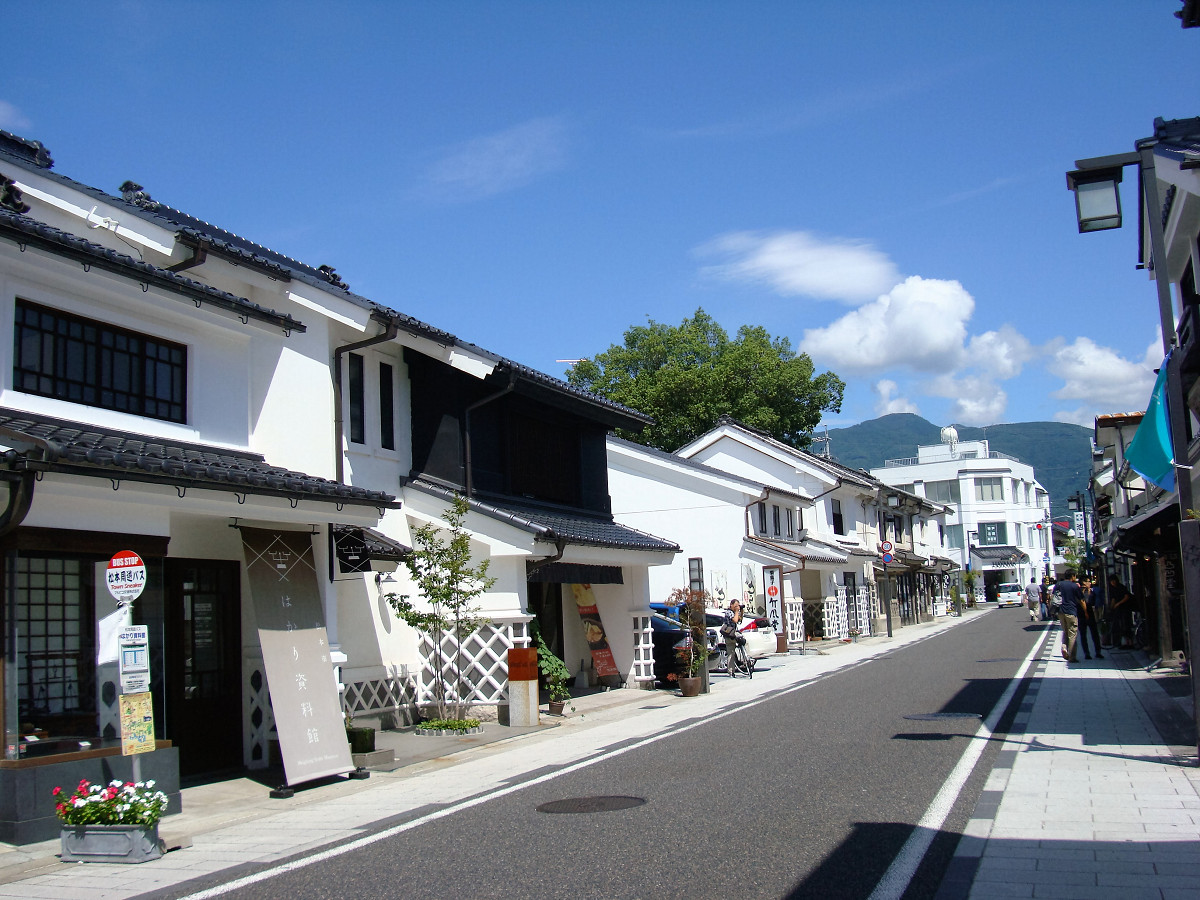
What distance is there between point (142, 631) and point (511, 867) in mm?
3753

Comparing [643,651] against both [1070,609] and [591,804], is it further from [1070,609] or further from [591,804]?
[591,804]

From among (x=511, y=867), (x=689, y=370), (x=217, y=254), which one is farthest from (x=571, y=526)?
(x=689, y=370)

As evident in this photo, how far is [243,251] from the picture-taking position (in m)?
12.4

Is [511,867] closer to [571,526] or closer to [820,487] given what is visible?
[571,526]

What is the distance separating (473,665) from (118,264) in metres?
8.32

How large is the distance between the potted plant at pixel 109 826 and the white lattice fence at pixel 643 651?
1350 cm

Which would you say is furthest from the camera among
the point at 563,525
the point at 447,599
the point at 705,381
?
the point at 705,381

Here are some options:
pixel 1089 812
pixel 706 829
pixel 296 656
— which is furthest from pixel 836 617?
pixel 706 829

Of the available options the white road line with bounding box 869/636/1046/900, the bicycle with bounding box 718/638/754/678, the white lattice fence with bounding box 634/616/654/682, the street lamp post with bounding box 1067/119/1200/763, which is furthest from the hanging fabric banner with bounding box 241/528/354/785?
the bicycle with bounding box 718/638/754/678

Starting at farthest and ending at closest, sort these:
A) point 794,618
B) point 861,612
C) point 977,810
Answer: point 861,612
point 794,618
point 977,810

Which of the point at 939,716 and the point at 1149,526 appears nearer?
the point at 939,716

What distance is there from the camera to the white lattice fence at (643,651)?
68.3 feet

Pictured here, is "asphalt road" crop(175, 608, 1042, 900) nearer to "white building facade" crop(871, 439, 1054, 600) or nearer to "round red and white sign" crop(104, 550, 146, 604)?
"round red and white sign" crop(104, 550, 146, 604)

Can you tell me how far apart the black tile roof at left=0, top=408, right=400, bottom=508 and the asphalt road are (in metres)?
3.64
